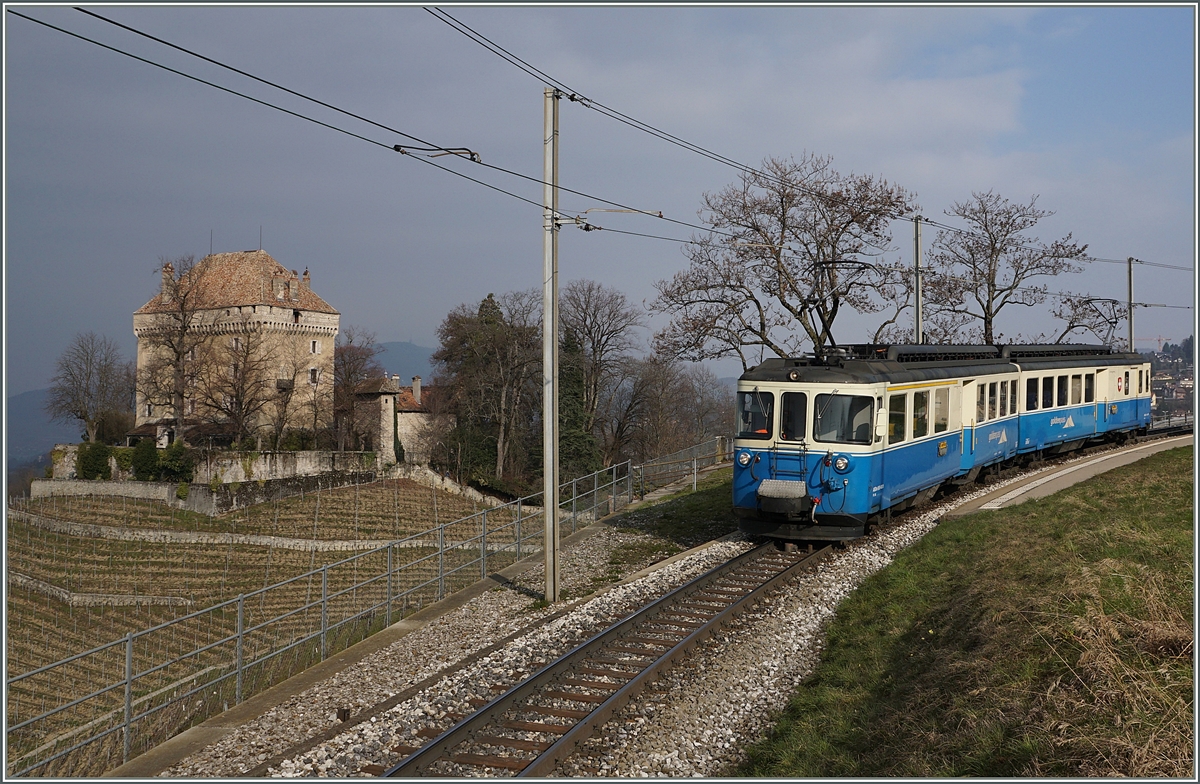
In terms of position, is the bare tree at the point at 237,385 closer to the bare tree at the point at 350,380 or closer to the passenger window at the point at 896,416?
the bare tree at the point at 350,380

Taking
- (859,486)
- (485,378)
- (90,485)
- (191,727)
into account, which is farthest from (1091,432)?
(90,485)

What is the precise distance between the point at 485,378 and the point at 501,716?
58829 mm

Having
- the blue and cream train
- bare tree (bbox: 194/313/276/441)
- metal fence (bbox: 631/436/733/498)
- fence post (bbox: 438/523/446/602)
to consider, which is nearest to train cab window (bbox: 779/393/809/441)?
the blue and cream train

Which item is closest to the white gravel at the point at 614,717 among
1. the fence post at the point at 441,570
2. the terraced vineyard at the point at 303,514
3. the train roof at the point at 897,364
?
the fence post at the point at 441,570

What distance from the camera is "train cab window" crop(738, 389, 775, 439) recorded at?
15930 mm

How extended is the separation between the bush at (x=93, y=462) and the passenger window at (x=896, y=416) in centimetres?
6230

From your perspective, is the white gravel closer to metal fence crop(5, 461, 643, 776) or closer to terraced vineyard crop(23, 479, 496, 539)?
metal fence crop(5, 461, 643, 776)

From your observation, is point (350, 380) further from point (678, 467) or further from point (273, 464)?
point (678, 467)

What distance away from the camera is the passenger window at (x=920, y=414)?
17.1 metres

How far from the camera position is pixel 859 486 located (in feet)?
50.3

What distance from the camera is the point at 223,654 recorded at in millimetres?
28891

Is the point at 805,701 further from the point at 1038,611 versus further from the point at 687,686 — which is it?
the point at 1038,611

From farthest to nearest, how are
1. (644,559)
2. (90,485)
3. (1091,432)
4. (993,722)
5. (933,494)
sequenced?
(90,485) < (1091,432) < (933,494) < (644,559) < (993,722)

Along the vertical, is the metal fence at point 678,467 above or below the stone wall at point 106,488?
above
